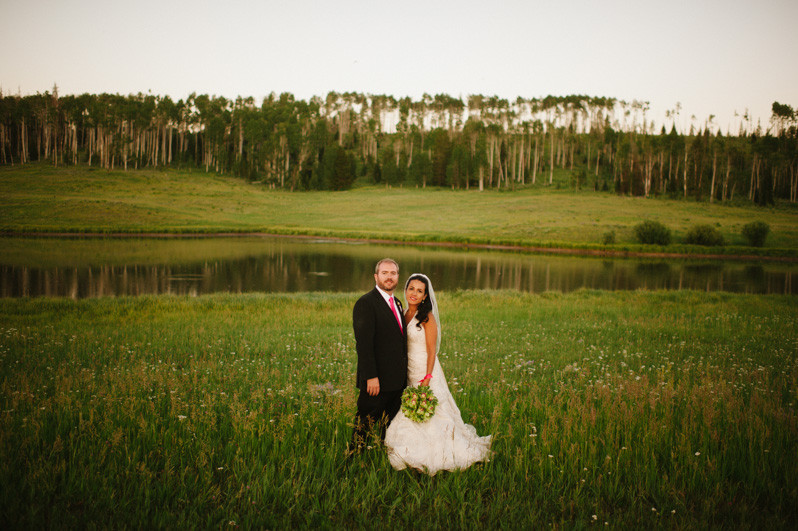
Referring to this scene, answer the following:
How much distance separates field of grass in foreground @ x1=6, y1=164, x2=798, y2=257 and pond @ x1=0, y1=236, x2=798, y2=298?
9.40m

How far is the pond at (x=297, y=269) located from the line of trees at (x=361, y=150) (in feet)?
196

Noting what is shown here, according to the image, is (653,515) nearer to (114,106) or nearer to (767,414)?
(767,414)

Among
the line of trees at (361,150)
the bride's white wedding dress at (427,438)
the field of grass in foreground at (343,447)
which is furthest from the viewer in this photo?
the line of trees at (361,150)

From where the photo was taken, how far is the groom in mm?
5129

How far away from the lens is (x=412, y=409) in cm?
511

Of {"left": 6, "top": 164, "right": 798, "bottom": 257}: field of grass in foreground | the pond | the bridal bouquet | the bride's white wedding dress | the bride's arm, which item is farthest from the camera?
{"left": 6, "top": 164, "right": 798, "bottom": 257}: field of grass in foreground

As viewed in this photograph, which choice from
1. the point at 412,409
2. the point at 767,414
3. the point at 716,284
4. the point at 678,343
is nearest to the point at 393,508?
the point at 412,409

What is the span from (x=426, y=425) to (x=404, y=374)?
0.57m

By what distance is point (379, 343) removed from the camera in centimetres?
525


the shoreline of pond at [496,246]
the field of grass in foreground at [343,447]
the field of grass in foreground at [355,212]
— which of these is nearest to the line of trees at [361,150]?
the field of grass in foreground at [355,212]

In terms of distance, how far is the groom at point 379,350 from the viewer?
5.13 m

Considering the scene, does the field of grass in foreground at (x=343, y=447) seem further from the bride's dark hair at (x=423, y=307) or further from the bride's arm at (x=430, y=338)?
the bride's dark hair at (x=423, y=307)

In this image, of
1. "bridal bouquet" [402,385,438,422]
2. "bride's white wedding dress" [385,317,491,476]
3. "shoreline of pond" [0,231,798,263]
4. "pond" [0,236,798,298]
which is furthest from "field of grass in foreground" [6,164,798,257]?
"bridal bouquet" [402,385,438,422]

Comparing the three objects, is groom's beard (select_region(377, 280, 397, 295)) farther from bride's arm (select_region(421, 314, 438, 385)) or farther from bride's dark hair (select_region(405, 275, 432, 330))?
bride's arm (select_region(421, 314, 438, 385))
